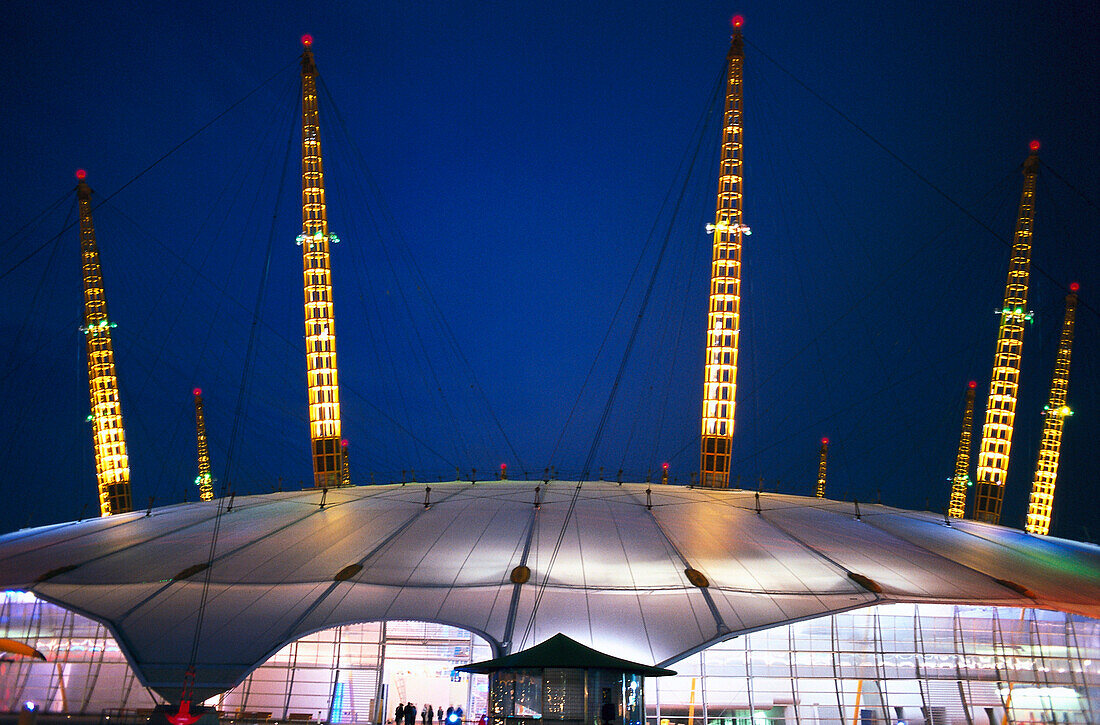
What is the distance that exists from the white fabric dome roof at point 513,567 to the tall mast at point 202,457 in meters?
56.9

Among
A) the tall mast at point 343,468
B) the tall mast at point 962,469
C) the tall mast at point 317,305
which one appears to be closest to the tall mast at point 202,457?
the tall mast at point 343,468

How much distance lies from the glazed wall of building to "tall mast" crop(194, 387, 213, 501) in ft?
214

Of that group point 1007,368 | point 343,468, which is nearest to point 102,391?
point 343,468

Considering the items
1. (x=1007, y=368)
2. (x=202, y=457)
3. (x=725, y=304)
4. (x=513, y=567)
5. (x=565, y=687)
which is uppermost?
(x=725, y=304)

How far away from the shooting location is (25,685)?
907 inches

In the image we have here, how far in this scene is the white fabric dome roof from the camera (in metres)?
21.1

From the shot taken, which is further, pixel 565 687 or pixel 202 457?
pixel 202 457

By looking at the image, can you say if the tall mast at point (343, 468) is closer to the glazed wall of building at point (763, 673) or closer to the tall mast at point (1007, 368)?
the glazed wall of building at point (763, 673)

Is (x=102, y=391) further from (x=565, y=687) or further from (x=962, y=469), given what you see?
(x=962, y=469)

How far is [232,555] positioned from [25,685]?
224 inches

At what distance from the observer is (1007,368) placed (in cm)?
5416

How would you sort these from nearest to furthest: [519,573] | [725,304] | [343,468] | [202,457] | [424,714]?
[424,714]
[519,573]
[725,304]
[343,468]
[202,457]

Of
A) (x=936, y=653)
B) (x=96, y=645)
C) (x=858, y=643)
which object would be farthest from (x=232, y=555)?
(x=936, y=653)

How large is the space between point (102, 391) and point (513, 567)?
132 ft
